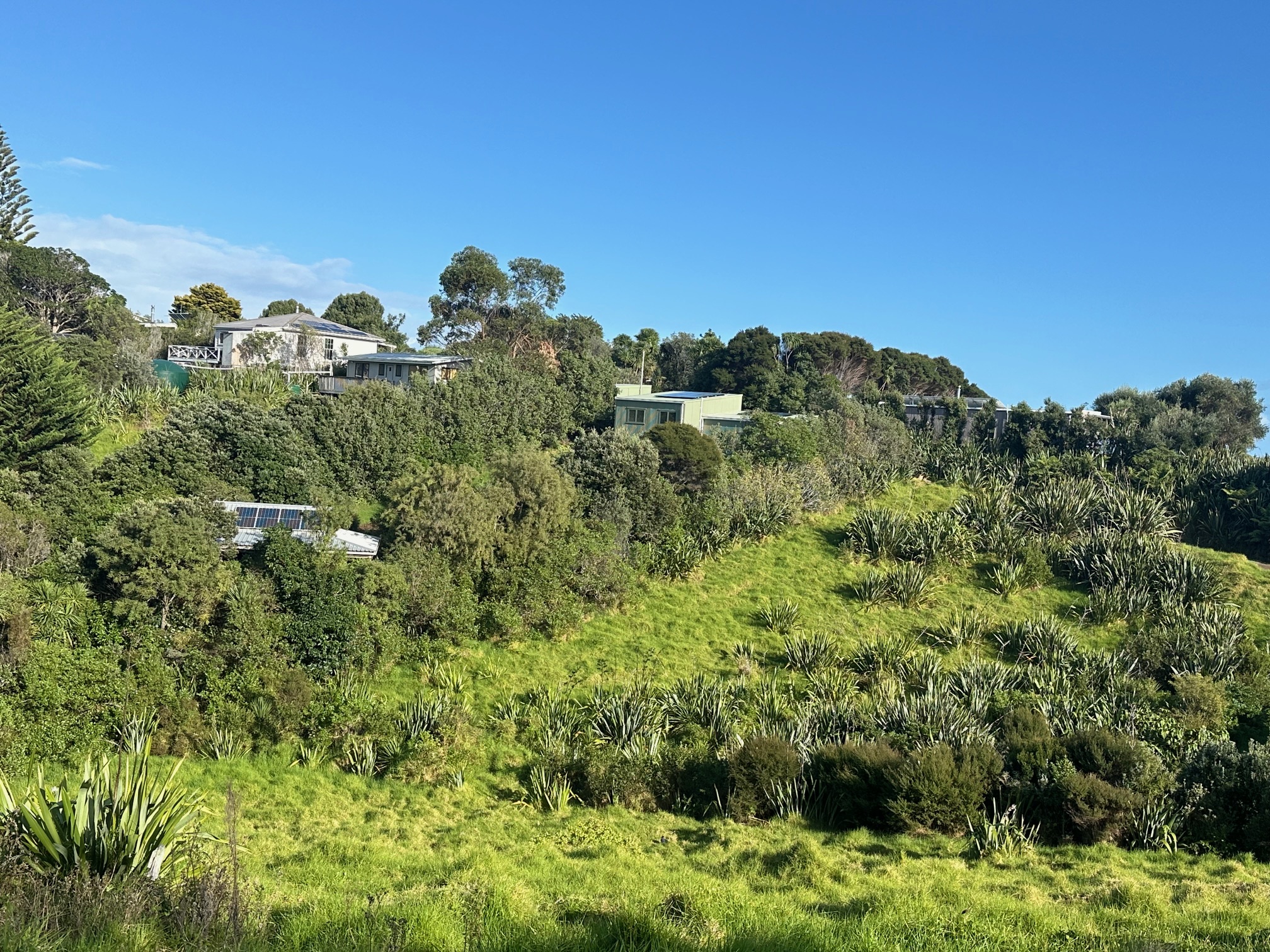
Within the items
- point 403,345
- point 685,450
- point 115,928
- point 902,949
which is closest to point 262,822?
point 115,928

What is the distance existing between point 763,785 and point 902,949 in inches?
255

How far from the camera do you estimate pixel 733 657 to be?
19.7 meters

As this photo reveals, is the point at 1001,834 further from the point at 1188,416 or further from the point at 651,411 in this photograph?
the point at 1188,416

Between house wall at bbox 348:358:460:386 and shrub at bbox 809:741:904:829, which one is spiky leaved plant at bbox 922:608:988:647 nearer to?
shrub at bbox 809:741:904:829

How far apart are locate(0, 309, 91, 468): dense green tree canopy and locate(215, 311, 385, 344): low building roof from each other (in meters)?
20.0

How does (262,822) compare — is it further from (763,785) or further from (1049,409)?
(1049,409)

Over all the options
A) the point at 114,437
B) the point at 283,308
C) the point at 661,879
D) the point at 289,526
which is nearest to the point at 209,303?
the point at 283,308

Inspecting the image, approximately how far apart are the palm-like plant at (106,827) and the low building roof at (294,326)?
40.4 metres

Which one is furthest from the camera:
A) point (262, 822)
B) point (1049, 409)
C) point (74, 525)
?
point (1049, 409)

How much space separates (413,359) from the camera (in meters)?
41.8

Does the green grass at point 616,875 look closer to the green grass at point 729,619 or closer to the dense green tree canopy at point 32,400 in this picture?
the green grass at point 729,619

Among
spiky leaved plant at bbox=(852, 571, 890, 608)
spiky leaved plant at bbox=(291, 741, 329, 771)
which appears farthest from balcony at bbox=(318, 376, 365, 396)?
spiky leaved plant at bbox=(291, 741, 329, 771)

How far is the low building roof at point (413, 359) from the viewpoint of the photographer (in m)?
41.1

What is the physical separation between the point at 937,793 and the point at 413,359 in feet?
115
